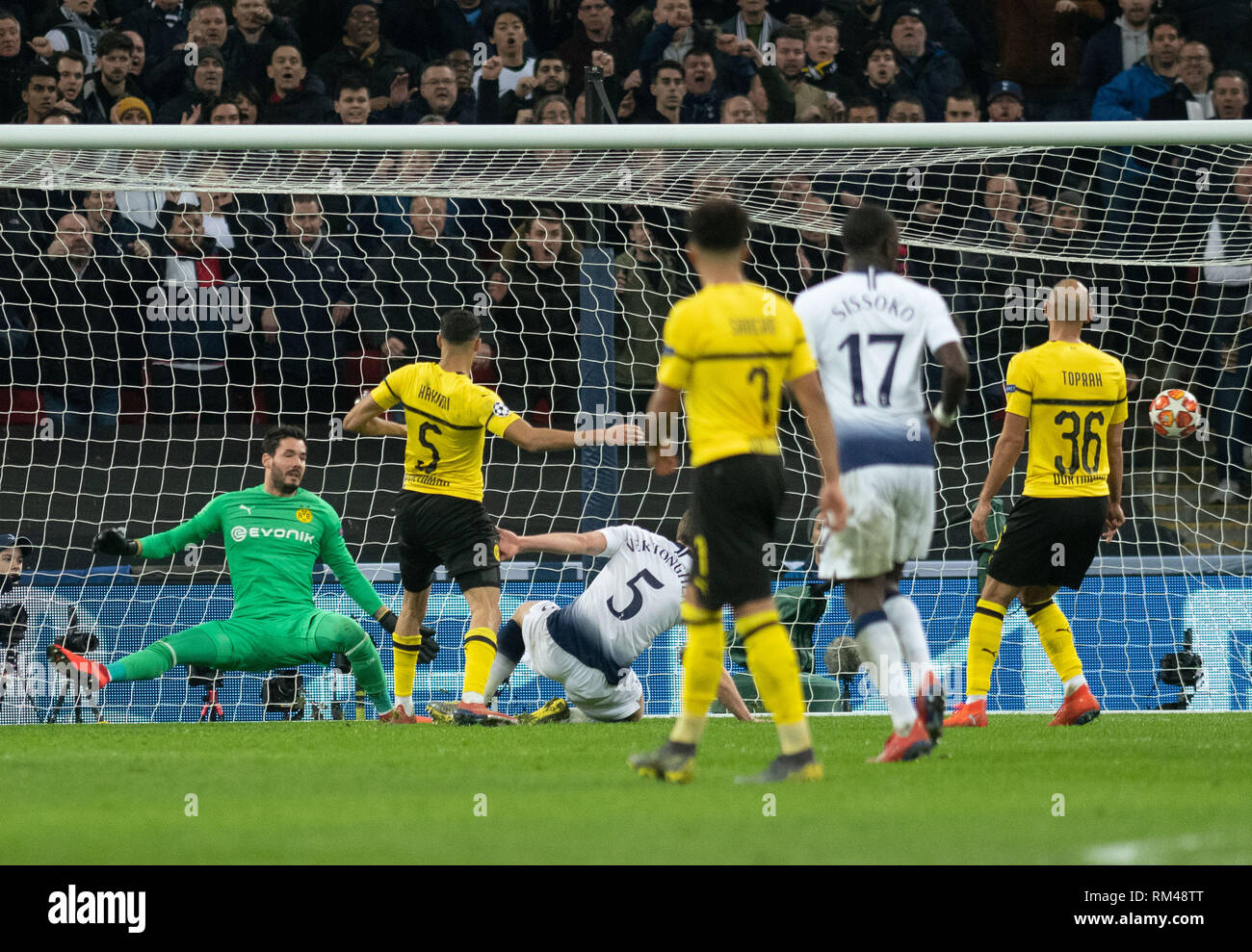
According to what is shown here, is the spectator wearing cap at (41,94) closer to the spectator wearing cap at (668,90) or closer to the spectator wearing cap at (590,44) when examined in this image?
the spectator wearing cap at (590,44)

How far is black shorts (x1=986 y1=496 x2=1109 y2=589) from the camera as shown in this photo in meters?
7.41

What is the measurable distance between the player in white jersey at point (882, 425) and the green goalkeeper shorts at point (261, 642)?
3.65 meters

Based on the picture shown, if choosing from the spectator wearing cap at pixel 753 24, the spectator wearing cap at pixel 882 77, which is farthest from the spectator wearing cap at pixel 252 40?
the spectator wearing cap at pixel 882 77

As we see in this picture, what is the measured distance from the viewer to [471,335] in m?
7.96

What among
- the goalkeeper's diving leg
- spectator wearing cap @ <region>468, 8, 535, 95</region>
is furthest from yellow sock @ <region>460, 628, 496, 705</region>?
spectator wearing cap @ <region>468, 8, 535, 95</region>

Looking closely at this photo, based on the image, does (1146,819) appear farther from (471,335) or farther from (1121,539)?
(1121,539)

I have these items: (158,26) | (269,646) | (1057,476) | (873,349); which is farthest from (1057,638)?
(158,26)

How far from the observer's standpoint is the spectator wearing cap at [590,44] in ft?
42.3

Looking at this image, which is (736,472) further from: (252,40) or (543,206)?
(252,40)

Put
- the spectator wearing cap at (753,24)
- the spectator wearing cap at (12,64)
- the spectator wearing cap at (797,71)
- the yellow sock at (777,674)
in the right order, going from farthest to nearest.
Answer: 1. the spectator wearing cap at (753,24)
2. the spectator wearing cap at (12,64)
3. the spectator wearing cap at (797,71)
4. the yellow sock at (777,674)

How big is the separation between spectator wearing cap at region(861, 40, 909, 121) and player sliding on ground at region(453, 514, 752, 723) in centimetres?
563

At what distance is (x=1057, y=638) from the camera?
7.57 m

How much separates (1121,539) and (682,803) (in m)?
7.13

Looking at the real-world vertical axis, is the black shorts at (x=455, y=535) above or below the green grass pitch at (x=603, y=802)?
above
